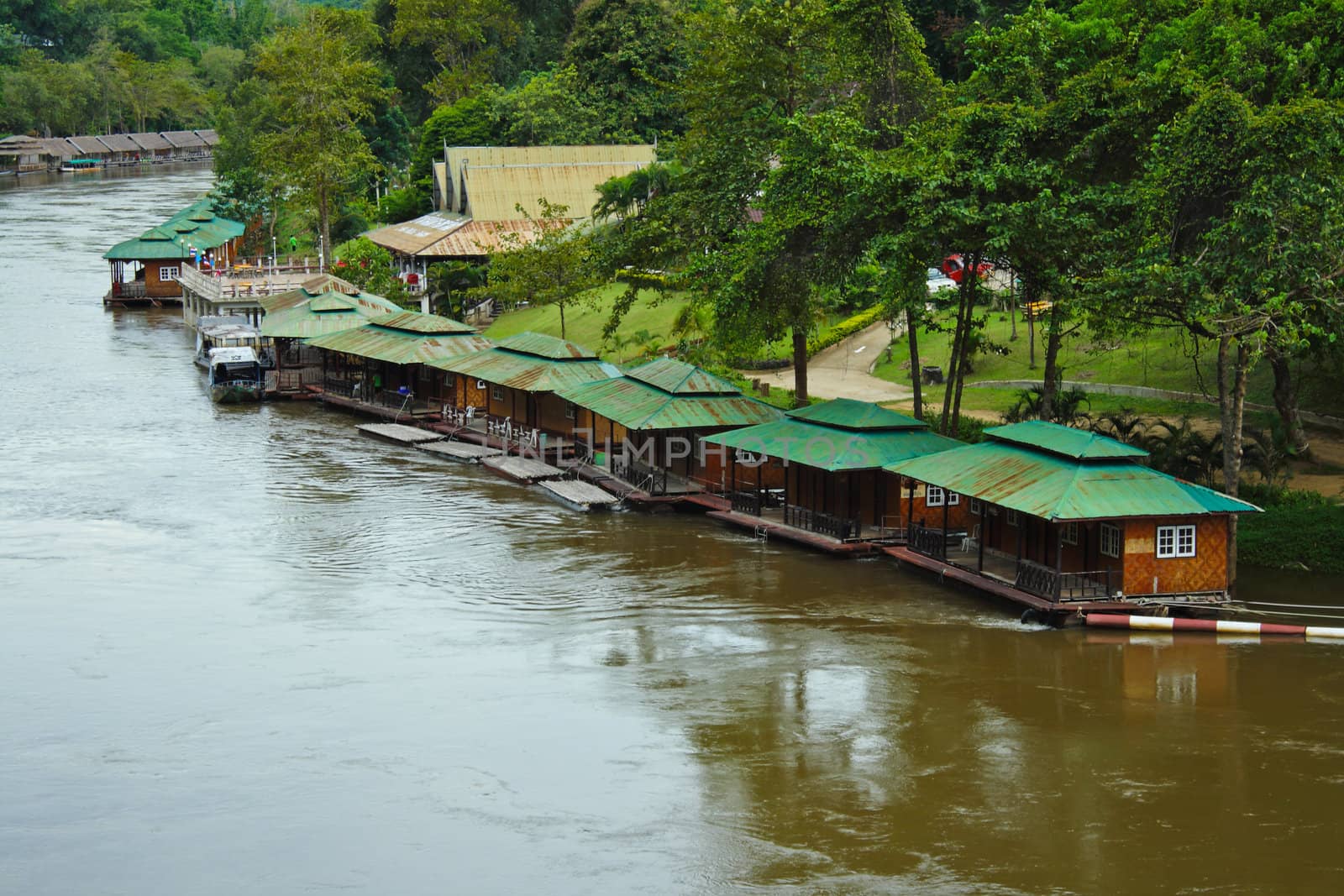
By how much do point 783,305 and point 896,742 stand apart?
21.2 m

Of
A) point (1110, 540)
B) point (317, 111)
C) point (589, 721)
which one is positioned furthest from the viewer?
point (317, 111)

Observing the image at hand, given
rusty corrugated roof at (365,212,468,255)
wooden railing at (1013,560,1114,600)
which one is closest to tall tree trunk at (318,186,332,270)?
rusty corrugated roof at (365,212,468,255)

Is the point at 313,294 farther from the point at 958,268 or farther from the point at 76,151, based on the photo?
the point at 76,151

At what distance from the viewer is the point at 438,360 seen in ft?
185

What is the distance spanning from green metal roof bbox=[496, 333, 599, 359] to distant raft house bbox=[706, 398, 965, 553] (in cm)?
1108

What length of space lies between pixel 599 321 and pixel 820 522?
103 feet

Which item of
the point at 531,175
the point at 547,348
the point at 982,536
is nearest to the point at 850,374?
the point at 547,348

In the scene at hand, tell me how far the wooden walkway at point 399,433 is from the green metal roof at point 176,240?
38154 mm

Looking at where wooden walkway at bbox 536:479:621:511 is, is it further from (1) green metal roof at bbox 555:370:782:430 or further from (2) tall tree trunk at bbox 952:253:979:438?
(2) tall tree trunk at bbox 952:253:979:438

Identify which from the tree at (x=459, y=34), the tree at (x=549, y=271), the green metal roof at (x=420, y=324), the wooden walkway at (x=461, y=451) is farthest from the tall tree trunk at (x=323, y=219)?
the tree at (x=459, y=34)

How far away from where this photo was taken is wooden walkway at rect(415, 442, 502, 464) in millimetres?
51281

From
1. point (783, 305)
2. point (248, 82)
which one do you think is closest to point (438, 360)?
point (783, 305)

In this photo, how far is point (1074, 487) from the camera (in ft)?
106

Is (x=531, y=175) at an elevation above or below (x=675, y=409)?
above
